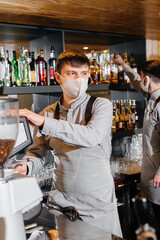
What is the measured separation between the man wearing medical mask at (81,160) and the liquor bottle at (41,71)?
30.3 inches

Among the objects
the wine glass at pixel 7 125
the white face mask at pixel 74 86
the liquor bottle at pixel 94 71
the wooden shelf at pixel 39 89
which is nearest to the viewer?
the wine glass at pixel 7 125

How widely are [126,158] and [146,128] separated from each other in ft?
2.72

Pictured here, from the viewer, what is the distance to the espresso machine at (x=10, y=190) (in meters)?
1.01

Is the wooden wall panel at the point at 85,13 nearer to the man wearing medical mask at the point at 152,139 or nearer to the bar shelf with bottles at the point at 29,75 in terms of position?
the bar shelf with bottles at the point at 29,75

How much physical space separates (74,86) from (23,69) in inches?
36.8

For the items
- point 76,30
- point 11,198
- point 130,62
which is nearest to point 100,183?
Answer: point 11,198

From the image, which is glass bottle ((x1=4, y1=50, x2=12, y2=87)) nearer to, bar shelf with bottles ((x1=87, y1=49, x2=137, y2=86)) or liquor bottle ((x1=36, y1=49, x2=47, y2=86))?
liquor bottle ((x1=36, y1=49, x2=47, y2=86))

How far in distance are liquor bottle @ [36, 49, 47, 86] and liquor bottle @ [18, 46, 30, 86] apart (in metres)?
0.09

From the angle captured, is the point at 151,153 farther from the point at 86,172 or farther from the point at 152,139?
the point at 86,172

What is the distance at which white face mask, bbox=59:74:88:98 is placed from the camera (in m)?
1.95

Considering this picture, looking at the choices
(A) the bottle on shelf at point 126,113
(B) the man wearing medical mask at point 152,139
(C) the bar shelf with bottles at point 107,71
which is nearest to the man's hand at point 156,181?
(B) the man wearing medical mask at point 152,139

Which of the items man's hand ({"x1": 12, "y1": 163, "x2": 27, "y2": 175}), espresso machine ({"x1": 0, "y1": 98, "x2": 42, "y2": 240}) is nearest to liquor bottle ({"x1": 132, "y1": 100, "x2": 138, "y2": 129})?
man's hand ({"x1": 12, "y1": 163, "x2": 27, "y2": 175})

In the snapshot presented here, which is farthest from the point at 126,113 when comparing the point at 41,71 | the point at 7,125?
the point at 7,125

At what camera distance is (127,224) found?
10.5 feet
